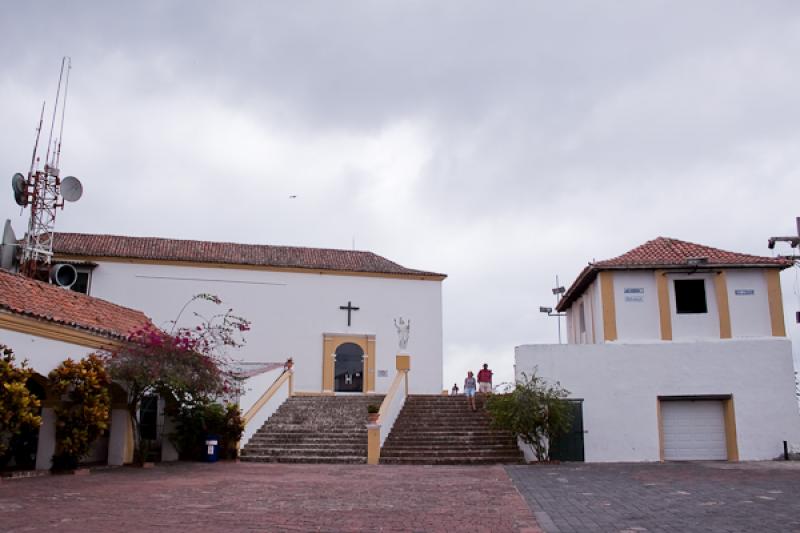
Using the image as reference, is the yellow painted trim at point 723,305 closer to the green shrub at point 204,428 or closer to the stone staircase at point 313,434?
the stone staircase at point 313,434

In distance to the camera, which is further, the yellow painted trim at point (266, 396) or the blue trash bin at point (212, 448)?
the yellow painted trim at point (266, 396)

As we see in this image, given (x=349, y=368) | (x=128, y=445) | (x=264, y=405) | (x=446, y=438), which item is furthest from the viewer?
(x=349, y=368)

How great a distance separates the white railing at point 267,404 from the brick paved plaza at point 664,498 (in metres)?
7.42

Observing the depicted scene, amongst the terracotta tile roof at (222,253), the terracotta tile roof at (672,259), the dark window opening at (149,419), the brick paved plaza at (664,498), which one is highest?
the terracotta tile roof at (222,253)

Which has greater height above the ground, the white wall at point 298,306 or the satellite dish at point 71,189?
the satellite dish at point 71,189

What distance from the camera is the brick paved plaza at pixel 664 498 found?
8102 millimetres

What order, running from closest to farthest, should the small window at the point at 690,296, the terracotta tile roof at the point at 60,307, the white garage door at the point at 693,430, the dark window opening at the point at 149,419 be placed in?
the terracotta tile roof at the point at 60,307, the dark window opening at the point at 149,419, the white garage door at the point at 693,430, the small window at the point at 690,296

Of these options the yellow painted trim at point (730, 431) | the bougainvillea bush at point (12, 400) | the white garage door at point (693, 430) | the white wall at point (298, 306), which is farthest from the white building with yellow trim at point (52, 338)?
the yellow painted trim at point (730, 431)

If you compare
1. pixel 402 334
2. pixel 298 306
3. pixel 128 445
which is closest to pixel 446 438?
pixel 402 334

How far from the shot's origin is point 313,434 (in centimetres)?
1981

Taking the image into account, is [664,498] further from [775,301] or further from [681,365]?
[775,301]

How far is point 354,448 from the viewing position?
18.7 metres

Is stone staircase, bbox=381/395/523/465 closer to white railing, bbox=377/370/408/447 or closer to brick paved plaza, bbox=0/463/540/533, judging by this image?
white railing, bbox=377/370/408/447

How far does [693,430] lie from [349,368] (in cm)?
1396
